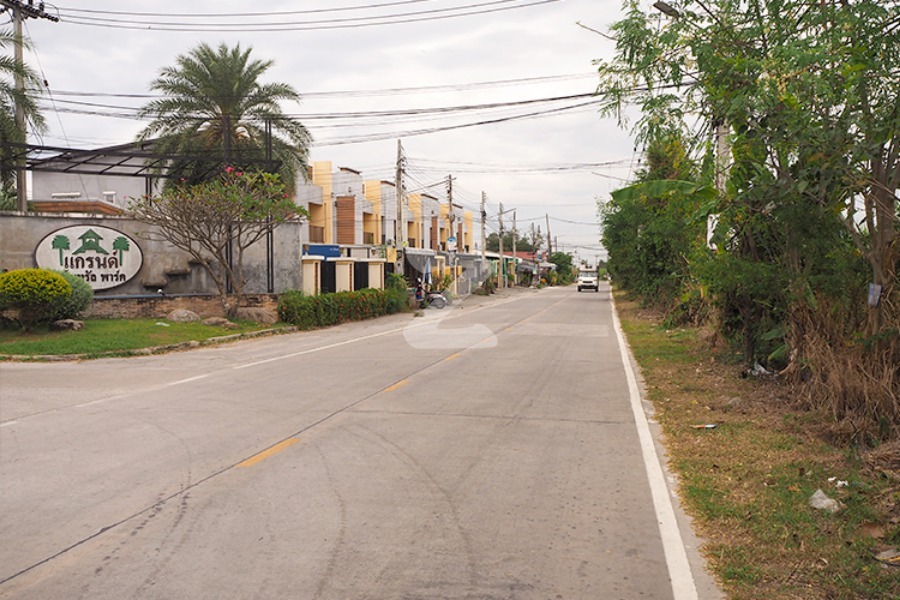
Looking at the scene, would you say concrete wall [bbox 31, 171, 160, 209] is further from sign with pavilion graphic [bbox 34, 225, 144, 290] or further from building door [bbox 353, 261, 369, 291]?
sign with pavilion graphic [bbox 34, 225, 144, 290]

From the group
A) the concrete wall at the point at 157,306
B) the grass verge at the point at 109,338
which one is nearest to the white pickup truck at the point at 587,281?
the concrete wall at the point at 157,306

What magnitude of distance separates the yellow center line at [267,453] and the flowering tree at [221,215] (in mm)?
16171

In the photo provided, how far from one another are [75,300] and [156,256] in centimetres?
553

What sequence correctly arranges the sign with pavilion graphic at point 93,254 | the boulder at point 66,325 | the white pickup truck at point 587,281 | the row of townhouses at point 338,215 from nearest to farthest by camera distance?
the boulder at point 66,325
the sign with pavilion graphic at point 93,254
the row of townhouses at point 338,215
the white pickup truck at point 587,281

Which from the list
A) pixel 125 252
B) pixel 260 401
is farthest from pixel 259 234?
pixel 260 401

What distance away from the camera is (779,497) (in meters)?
6.57

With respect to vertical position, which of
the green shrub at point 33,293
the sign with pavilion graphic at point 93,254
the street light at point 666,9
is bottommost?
the green shrub at point 33,293

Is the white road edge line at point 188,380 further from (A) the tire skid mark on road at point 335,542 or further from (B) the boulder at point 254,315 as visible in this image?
(B) the boulder at point 254,315

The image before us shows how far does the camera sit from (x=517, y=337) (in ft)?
74.9

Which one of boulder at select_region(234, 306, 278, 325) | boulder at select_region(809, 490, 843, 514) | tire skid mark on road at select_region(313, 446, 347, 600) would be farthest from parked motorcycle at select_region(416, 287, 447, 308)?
boulder at select_region(809, 490, 843, 514)

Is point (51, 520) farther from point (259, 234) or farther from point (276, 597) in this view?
point (259, 234)

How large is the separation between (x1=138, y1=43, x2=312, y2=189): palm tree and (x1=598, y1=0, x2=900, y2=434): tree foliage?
1951 cm

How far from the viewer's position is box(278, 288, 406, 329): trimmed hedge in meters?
26.7

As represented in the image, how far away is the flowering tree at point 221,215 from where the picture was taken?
77.2 feet
